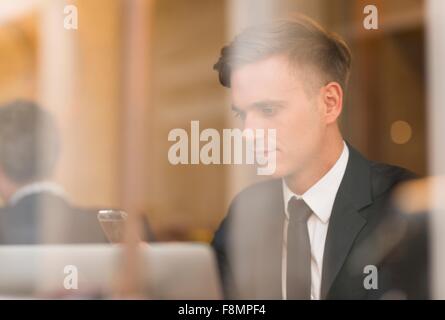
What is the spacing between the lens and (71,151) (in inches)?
48.3

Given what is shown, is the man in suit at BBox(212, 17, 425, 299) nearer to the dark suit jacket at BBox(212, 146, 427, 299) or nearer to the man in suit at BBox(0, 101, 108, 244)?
the dark suit jacket at BBox(212, 146, 427, 299)

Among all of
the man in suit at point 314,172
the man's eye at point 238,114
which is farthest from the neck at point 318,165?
the man's eye at point 238,114

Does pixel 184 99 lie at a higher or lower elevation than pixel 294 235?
higher

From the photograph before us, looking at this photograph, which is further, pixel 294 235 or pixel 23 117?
pixel 23 117

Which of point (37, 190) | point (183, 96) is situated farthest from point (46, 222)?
point (183, 96)

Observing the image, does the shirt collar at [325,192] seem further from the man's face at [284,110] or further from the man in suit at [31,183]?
the man in suit at [31,183]

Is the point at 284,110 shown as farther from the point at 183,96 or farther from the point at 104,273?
the point at 104,273

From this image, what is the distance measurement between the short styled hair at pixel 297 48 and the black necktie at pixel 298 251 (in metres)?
0.18

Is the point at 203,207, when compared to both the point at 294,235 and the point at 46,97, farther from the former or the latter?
the point at 46,97

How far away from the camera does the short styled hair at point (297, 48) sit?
1.17m

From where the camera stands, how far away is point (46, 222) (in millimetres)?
1283

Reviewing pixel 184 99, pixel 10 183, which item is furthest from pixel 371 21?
pixel 10 183

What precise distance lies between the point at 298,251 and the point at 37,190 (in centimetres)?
40

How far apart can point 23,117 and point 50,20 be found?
152 mm
